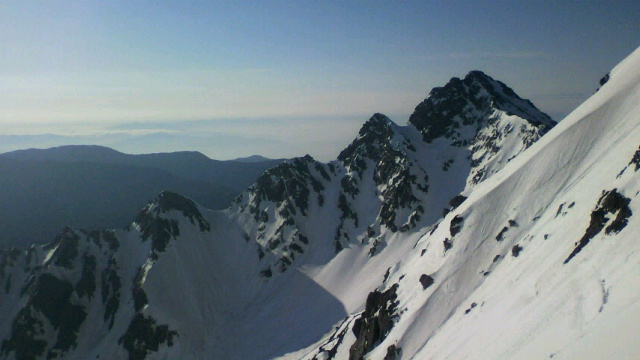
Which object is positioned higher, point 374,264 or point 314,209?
point 314,209

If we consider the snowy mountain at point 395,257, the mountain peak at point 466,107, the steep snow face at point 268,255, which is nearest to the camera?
the snowy mountain at point 395,257

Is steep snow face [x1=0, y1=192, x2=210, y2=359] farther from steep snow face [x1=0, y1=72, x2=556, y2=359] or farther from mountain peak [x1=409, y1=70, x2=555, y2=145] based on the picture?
mountain peak [x1=409, y1=70, x2=555, y2=145]

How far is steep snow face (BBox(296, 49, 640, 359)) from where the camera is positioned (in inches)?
1037

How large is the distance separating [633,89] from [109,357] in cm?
12603

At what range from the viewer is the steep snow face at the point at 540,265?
2634cm

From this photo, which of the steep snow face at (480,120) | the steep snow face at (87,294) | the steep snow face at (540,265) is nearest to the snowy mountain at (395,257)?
the steep snow face at (540,265)

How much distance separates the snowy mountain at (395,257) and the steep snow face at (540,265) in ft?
0.70

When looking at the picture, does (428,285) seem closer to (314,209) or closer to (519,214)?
(519,214)

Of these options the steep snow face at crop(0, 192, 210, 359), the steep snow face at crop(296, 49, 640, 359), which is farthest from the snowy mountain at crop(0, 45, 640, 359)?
the steep snow face at crop(0, 192, 210, 359)

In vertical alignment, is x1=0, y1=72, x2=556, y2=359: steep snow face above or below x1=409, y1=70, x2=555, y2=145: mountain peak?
below

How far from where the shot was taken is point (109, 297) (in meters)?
122

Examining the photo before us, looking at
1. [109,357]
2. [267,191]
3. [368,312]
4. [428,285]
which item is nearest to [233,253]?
[267,191]

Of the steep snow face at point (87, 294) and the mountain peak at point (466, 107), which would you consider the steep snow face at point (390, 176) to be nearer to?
the mountain peak at point (466, 107)

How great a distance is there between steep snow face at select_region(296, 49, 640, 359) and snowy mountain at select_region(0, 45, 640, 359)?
0.21m
